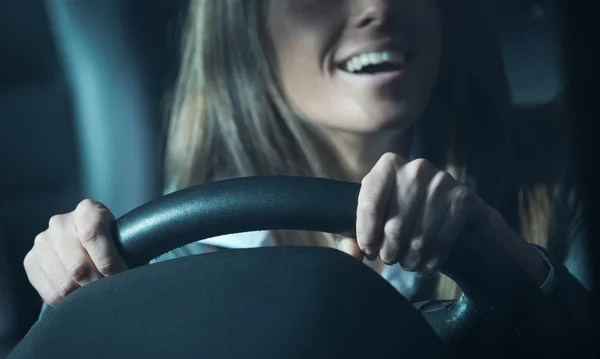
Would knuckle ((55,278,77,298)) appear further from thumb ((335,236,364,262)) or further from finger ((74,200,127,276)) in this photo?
thumb ((335,236,364,262))

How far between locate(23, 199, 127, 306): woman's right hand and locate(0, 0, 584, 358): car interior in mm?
188

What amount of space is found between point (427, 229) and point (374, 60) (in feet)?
1.27

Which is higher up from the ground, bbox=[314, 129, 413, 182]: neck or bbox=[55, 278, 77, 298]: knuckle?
bbox=[55, 278, 77, 298]: knuckle

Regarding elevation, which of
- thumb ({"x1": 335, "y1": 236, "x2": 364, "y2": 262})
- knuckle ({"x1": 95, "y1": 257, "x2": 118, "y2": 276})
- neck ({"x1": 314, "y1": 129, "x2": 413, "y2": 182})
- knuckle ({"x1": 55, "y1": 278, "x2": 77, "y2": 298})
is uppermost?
knuckle ({"x1": 95, "y1": 257, "x2": 118, "y2": 276})

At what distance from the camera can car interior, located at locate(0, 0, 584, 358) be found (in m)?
0.88

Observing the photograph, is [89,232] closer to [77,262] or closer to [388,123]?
[77,262]

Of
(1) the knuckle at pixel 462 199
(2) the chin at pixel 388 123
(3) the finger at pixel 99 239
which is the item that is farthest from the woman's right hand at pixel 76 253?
(2) the chin at pixel 388 123

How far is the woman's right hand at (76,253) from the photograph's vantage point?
557mm

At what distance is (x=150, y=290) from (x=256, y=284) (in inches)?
3.0

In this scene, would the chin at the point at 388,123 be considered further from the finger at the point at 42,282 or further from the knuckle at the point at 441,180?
the finger at the point at 42,282

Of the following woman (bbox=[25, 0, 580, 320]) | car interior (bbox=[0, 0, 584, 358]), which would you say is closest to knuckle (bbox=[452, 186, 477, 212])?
woman (bbox=[25, 0, 580, 320])

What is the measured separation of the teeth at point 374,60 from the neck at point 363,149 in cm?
9

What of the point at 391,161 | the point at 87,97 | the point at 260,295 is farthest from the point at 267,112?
the point at 260,295

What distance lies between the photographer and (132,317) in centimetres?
47
